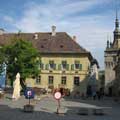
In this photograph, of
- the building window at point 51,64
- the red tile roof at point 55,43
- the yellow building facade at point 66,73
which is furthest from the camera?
the building window at point 51,64

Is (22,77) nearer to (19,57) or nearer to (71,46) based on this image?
(19,57)

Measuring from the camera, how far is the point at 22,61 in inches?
2566

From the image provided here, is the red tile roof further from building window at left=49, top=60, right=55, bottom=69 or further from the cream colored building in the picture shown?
building window at left=49, top=60, right=55, bottom=69

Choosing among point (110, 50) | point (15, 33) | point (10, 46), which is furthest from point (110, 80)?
point (10, 46)

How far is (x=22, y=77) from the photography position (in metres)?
65.3

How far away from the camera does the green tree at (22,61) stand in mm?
65062

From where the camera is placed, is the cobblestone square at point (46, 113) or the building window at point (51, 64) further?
the building window at point (51, 64)

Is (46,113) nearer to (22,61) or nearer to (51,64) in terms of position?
(22,61)

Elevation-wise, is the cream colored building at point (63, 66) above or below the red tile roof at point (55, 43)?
below

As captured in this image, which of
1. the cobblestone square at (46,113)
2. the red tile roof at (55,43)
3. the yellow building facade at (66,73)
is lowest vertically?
the cobblestone square at (46,113)

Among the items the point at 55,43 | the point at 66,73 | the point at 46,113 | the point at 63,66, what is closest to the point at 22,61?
the point at 66,73

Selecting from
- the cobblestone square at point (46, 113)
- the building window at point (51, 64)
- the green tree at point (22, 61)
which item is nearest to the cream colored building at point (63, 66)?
the building window at point (51, 64)

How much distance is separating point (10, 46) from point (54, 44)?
21.2m

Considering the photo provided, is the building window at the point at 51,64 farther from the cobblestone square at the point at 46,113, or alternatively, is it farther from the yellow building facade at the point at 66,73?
the cobblestone square at the point at 46,113
